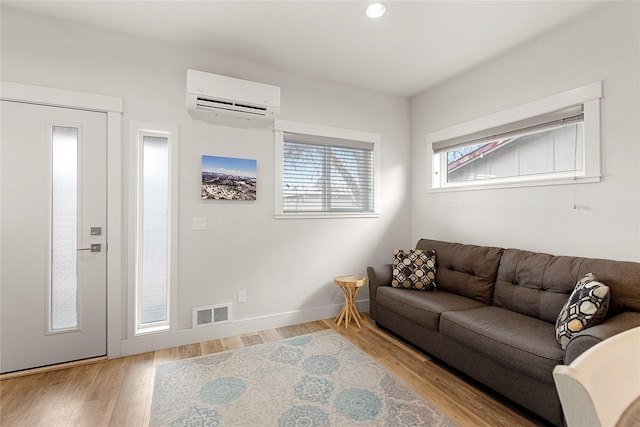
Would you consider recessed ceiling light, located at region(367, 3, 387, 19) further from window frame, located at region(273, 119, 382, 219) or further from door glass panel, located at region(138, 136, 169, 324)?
door glass panel, located at region(138, 136, 169, 324)

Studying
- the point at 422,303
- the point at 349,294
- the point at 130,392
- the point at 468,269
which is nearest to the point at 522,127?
the point at 468,269

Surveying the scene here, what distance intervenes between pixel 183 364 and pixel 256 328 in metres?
0.81

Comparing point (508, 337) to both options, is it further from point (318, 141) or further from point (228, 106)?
point (228, 106)

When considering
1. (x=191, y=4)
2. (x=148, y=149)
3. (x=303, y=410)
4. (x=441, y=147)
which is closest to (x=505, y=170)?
(x=441, y=147)

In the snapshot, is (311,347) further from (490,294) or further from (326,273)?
(490,294)

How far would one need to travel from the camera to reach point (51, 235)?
93.2 inches

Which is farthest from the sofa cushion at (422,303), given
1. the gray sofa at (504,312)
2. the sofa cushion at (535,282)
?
the sofa cushion at (535,282)

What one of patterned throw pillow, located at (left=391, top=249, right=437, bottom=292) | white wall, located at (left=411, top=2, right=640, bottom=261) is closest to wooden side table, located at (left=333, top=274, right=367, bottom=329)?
patterned throw pillow, located at (left=391, top=249, right=437, bottom=292)

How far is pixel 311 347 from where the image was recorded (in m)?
2.71

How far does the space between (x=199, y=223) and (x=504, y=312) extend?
8.88ft

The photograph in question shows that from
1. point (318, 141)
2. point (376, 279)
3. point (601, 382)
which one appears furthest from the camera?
point (318, 141)

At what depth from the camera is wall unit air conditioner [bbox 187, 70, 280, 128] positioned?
8.70ft

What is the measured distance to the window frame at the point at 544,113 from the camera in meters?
2.25

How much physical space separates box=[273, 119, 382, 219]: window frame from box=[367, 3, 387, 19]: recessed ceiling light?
1.27 metres
